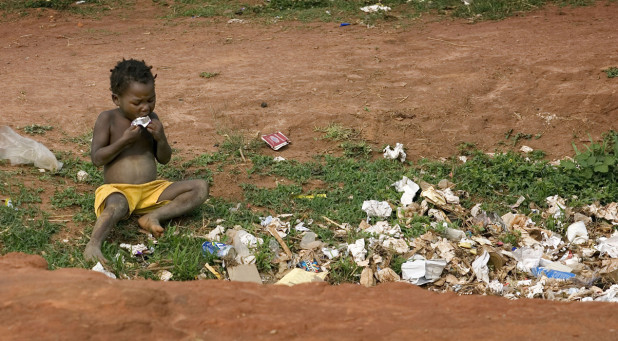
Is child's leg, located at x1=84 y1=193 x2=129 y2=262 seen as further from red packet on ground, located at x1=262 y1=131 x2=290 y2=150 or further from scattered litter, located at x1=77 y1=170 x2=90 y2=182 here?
red packet on ground, located at x1=262 y1=131 x2=290 y2=150

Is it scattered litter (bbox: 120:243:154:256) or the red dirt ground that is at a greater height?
the red dirt ground

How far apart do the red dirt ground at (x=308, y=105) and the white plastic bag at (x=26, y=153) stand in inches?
16.5

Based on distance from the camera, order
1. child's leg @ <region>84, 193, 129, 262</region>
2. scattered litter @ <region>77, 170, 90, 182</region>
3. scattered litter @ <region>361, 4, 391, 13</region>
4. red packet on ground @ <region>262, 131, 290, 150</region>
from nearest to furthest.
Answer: child's leg @ <region>84, 193, 129, 262</region> < scattered litter @ <region>77, 170, 90, 182</region> < red packet on ground @ <region>262, 131, 290, 150</region> < scattered litter @ <region>361, 4, 391, 13</region>

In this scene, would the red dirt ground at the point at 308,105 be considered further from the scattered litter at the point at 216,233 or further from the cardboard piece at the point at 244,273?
the cardboard piece at the point at 244,273

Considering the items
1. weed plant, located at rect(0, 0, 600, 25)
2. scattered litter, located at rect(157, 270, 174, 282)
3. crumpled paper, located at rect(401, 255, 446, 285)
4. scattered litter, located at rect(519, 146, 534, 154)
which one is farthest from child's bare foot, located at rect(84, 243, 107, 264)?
weed plant, located at rect(0, 0, 600, 25)

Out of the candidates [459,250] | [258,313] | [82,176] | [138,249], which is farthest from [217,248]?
[258,313]

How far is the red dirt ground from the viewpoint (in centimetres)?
211

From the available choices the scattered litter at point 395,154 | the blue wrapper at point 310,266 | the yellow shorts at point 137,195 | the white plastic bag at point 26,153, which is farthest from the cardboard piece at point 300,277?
the white plastic bag at point 26,153

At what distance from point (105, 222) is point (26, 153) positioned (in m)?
1.47

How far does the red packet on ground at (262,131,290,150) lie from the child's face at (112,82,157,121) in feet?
5.33

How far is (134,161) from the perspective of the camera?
440cm

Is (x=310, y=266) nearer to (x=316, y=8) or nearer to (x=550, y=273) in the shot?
(x=550, y=273)

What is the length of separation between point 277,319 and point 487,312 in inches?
29.4

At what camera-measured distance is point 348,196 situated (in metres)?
4.85
